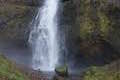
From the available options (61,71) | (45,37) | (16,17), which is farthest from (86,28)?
(16,17)

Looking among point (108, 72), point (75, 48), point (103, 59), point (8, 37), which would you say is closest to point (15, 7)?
point (8, 37)

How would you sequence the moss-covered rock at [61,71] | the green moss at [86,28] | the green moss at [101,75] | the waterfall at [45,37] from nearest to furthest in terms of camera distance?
the green moss at [101,75] < the moss-covered rock at [61,71] < the green moss at [86,28] < the waterfall at [45,37]

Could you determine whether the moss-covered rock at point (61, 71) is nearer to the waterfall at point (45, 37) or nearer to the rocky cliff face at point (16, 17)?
the waterfall at point (45, 37)

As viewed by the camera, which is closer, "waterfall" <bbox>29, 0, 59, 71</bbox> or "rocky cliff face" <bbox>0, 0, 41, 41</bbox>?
"waterfall" <bbox>29, 0, 59, 71</bbox>

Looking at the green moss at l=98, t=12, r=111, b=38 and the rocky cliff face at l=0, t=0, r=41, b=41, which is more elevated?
the rocky cliff face at l=0, t=0, r=41, b=41

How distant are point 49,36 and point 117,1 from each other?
662 centimetres

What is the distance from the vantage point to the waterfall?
21.3m

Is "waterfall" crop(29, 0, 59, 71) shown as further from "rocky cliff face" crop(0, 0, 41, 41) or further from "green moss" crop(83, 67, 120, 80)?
"green moss" crop(83, 67, 120, 80)

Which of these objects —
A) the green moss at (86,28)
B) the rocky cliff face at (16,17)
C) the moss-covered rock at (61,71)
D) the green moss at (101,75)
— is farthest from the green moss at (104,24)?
the green moss at (101,75)

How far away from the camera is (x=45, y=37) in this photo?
22.2 m

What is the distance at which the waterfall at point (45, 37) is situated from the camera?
21328 mm

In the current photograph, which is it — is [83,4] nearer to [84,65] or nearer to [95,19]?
[95,19]

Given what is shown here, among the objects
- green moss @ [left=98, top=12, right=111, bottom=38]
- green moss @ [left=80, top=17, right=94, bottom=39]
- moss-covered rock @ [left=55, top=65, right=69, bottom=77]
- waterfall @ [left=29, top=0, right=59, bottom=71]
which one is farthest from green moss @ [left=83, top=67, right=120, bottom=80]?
waterfall @ [left=29, top=0, right=59, bottom=71]

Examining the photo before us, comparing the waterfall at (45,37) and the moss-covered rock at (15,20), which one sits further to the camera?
the moss-covered rock at (15,20)
